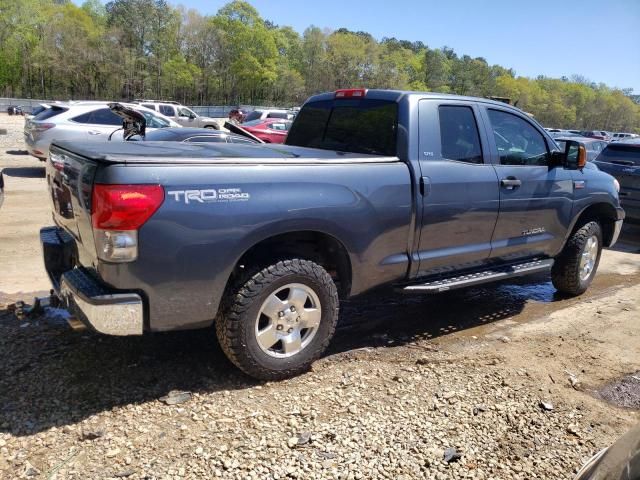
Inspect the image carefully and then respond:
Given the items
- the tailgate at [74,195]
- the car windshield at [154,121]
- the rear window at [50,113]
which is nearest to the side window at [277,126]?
the car windshield at [154,121]

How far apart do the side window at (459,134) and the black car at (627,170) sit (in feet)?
21.0

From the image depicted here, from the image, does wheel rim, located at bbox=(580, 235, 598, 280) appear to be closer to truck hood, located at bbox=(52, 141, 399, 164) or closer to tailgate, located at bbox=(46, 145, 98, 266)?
truck hood, located at bbox=(52, 141, 399, 164)

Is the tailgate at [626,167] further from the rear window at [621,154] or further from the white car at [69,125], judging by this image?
the white car at [69,125]

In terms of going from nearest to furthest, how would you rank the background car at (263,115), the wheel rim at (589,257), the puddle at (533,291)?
the wheel rim at (589,257)
the puddle at (533,291)
the background car at (263,115)

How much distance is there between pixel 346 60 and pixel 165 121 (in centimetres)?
9575

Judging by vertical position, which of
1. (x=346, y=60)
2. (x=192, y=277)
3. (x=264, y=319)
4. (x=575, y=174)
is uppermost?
(x=346, y=60)

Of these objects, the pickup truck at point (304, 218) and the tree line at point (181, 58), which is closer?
the pickup truck at point (304, 218)

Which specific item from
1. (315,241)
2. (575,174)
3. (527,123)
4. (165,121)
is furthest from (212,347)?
(165,121)

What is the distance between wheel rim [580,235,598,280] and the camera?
5.87m

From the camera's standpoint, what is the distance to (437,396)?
3.58 m

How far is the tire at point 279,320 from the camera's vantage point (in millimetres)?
3357

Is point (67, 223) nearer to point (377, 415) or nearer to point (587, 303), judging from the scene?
point (377, 415)

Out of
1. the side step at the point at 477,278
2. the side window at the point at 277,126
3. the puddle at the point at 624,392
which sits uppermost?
the side window at the point at 277,126

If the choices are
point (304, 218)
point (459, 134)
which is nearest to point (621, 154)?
point (459, 134)
